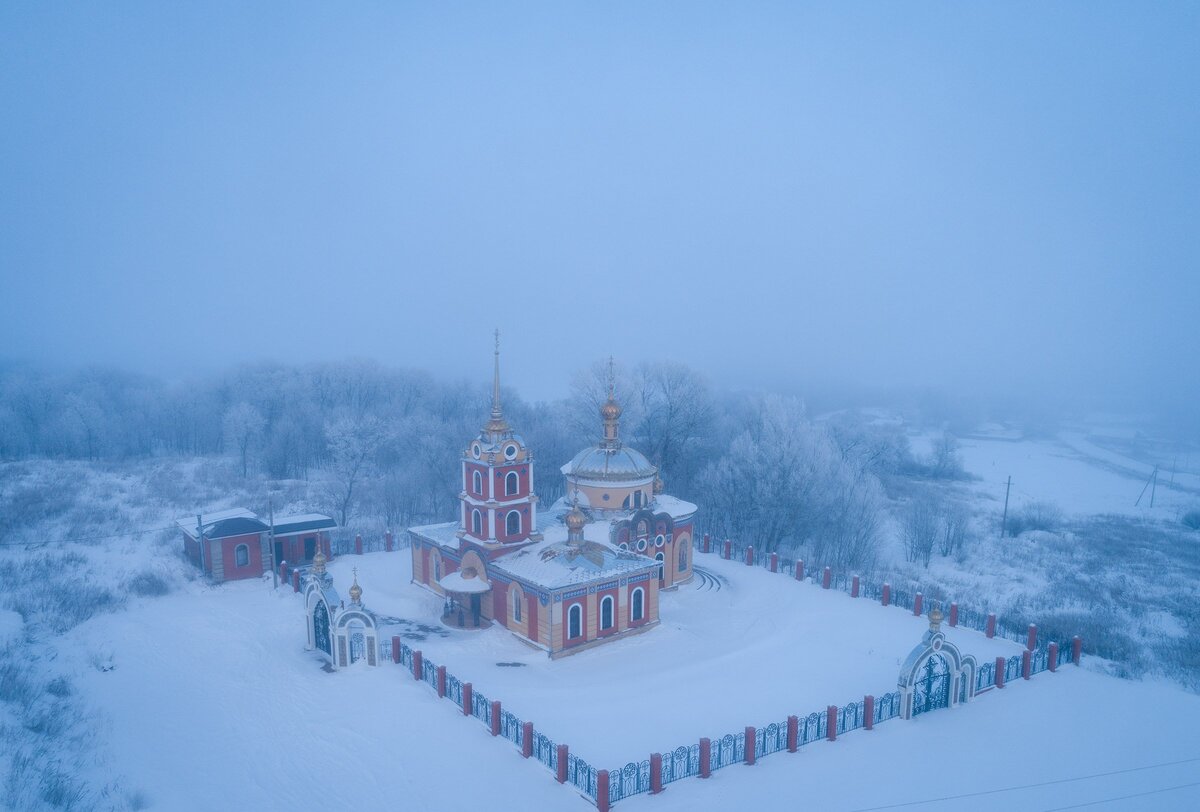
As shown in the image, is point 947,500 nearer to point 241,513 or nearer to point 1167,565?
point 1167,565

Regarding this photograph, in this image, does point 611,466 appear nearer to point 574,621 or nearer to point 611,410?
point 611,410

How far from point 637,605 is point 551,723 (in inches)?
259

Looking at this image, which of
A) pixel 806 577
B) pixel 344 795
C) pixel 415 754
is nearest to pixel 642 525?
pixel 806 577

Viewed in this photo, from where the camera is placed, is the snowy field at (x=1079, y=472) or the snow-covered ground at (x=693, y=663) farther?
the snowy field at (x=1079, y=472)

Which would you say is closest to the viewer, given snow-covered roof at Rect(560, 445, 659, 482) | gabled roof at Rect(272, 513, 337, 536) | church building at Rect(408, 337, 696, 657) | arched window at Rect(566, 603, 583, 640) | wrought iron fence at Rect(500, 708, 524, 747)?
wrought iron fence at Rect(500, 708, 524, 747)

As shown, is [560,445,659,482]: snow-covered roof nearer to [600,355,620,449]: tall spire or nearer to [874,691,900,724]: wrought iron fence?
[600,355,620,449]: tall spire

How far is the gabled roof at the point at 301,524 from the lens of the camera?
87.1 ft

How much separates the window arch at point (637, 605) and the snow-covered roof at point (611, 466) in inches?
219

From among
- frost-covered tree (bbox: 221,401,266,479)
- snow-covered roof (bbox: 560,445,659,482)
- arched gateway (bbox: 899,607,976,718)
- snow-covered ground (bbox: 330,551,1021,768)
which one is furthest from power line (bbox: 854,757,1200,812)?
frost-covered tree (bbox: 221,401,266,479)

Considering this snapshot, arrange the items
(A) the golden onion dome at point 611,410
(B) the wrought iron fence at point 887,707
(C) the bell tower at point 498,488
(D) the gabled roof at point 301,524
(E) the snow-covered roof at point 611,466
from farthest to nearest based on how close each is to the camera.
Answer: (D) the gabled roof at point 301,524
(A) the golden onion dome at point 611,410
(E) the snow-covered roof at point 611,466
(C) the bell tower at point 498,488
(B) the wrought iron fence at point 887,707

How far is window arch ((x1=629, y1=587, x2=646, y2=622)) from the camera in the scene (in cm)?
Result: 2142

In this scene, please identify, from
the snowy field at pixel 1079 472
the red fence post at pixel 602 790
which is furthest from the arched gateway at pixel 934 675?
the snowy field at pixel 1079 472

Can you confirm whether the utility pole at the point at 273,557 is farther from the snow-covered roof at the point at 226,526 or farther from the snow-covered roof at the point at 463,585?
the snow-covered roof at the point at 463,585

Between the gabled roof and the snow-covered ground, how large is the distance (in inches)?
117
